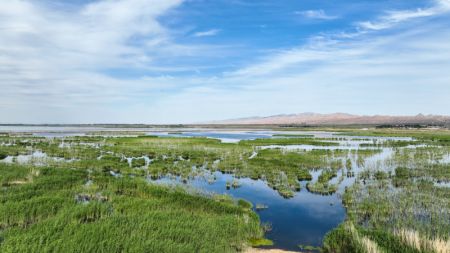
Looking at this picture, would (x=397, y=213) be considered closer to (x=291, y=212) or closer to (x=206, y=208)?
(x=291, y=212)

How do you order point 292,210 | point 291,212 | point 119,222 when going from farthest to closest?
point 292,210
point 291,212
point 119,222

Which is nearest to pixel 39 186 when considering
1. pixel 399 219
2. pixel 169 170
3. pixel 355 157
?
pixel 169 170

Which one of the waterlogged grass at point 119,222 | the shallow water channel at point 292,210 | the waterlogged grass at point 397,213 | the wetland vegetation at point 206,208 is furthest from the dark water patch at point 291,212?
the waterlogged grass at point 119,222

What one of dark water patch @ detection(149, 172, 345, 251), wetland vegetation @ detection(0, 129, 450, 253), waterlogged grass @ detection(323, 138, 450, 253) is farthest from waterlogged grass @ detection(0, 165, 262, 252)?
waterlogged grass @ detection(323, 138, 450, 253)

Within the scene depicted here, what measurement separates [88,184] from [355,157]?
29.2 metres

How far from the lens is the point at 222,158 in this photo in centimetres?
3544

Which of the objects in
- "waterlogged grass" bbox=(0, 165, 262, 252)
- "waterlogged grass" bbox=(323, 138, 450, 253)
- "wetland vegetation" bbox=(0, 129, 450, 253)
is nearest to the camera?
"waterlogged grass" bbox=(0, 165, 262, 252)

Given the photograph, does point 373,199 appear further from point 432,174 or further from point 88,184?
point 88,184

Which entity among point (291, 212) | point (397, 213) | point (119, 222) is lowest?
point (291, 212)

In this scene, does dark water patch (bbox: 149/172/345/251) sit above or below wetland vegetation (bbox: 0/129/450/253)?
below

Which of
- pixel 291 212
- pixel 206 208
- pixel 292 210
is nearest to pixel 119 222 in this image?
pixel 206 208

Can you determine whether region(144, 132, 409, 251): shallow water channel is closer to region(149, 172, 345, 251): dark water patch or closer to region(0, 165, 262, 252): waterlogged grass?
region(149, 172, 345, 251): dark water patch

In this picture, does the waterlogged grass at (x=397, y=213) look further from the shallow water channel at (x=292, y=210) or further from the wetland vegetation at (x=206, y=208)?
the shallow water channel at (x=292, y=210)

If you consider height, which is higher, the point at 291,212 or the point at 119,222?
the point at 119,222
